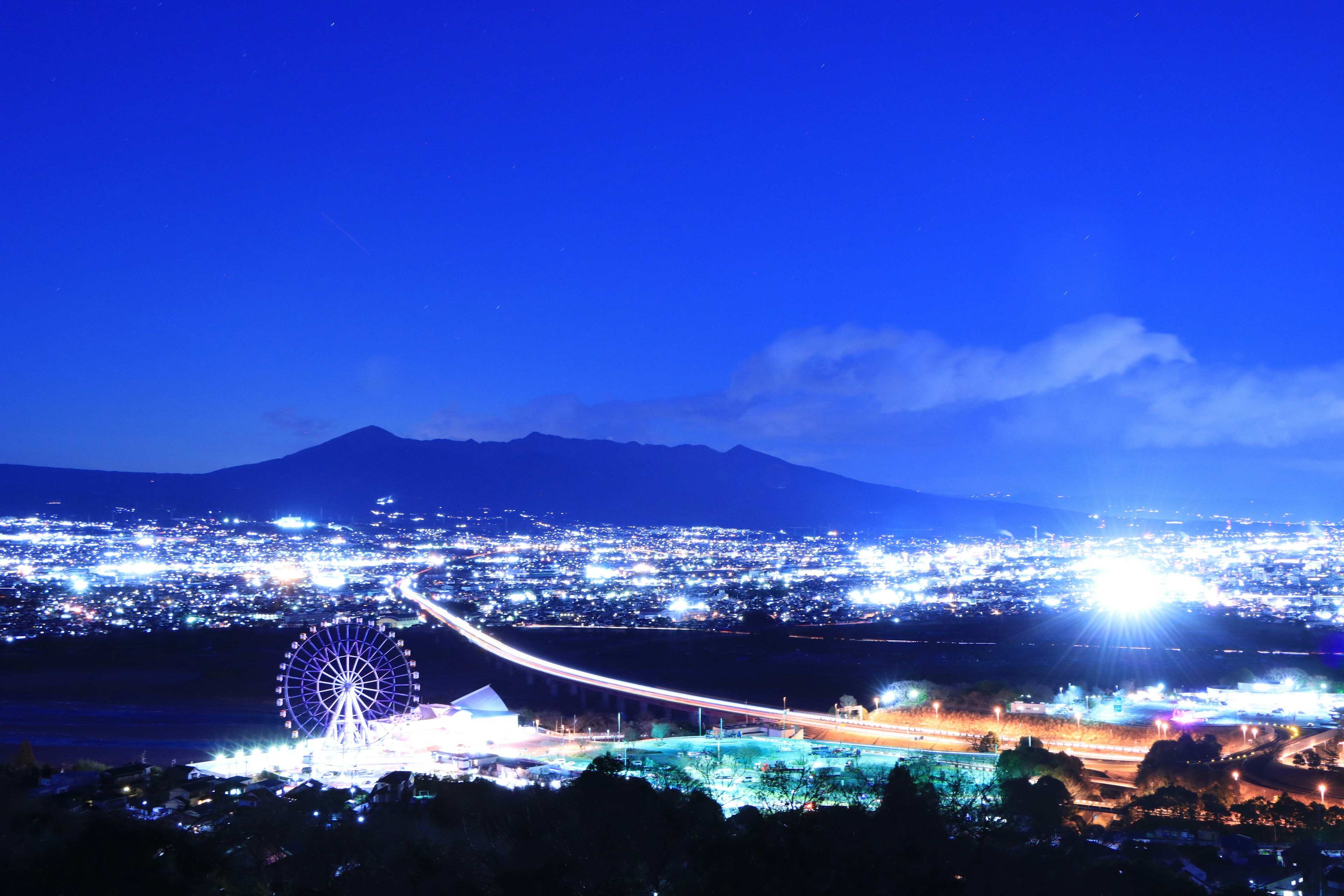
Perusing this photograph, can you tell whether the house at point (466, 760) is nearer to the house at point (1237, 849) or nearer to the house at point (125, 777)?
the house at point (125, 777)

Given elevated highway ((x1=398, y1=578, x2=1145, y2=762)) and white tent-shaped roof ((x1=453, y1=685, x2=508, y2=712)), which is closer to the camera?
elevated highway ((x1=398, y1=578, x2=1145, y2=762))

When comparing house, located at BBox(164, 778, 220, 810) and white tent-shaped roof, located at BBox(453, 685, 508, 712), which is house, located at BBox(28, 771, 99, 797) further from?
white tent-shaped roof, located at BBox(453, 685, 508, 712)

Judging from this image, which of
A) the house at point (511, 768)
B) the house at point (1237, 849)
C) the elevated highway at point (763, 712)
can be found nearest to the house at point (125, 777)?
the house at point (511, 768)

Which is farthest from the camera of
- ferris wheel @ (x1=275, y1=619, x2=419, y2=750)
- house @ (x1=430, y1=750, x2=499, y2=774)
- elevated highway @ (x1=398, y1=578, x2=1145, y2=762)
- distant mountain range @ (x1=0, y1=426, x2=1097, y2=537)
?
distant mountain range @ (x1=0, y1=426, x2=1097, y2=537)

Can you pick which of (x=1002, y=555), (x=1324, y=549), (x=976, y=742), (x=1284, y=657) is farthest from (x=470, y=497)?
(x=976, y=742)

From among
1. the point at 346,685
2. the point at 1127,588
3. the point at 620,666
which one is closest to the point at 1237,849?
the point at 346,685

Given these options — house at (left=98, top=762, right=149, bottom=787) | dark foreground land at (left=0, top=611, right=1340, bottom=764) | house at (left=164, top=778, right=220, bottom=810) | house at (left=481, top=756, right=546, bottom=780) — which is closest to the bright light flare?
dark foreground land at (left=0, top=611, right=1340, bottom=764)

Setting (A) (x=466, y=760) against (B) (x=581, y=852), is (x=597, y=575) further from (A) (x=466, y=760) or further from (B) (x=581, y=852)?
(B) (x=581, y=852)
